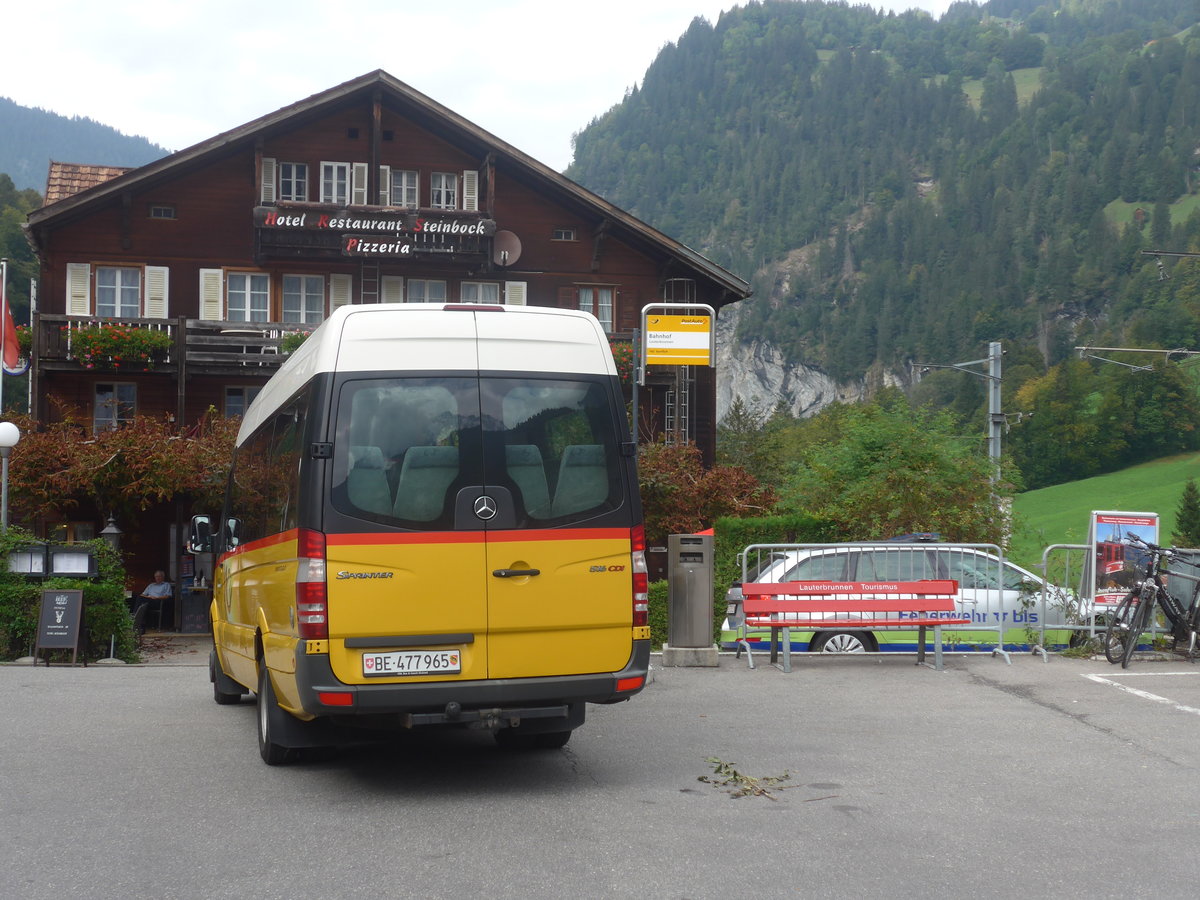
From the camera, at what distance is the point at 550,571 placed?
25.0ft

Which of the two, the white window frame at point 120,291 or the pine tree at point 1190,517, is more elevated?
the white window frame at point 120,291

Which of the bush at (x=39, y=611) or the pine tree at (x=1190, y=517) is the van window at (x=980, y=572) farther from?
the pine tree at (x=1190, y=517)

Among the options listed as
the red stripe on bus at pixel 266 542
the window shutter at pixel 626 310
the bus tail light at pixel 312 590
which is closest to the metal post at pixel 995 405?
the window shutter at pixel 626 310

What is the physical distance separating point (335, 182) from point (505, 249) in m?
4.37

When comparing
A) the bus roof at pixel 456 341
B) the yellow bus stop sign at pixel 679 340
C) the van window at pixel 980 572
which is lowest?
the van window at pixel 980 572

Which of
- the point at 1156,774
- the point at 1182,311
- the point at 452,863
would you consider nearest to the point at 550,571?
the point at 452,863

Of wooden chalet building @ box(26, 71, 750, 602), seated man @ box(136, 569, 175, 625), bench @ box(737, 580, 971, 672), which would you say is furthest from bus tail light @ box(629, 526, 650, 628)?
wooden chalet building @ box(26, 71, 750, 602)

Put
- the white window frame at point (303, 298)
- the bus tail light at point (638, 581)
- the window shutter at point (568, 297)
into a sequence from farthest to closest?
the window shutter at point (568, 297)
the white window frame at point (303, 298)
the bus tail light at point (638, 581)

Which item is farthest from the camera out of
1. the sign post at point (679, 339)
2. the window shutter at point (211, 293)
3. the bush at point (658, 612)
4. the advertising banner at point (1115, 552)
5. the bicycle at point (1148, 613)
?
the window shutter at point (211, 293)

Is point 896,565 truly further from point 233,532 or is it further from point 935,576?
point 233,532

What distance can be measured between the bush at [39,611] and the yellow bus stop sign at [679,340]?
8387 millimetres

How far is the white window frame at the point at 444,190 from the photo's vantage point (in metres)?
33.7

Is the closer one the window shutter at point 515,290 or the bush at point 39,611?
the bush at point 39,611

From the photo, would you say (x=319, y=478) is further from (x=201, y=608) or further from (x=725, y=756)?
(x=201, y=608)
